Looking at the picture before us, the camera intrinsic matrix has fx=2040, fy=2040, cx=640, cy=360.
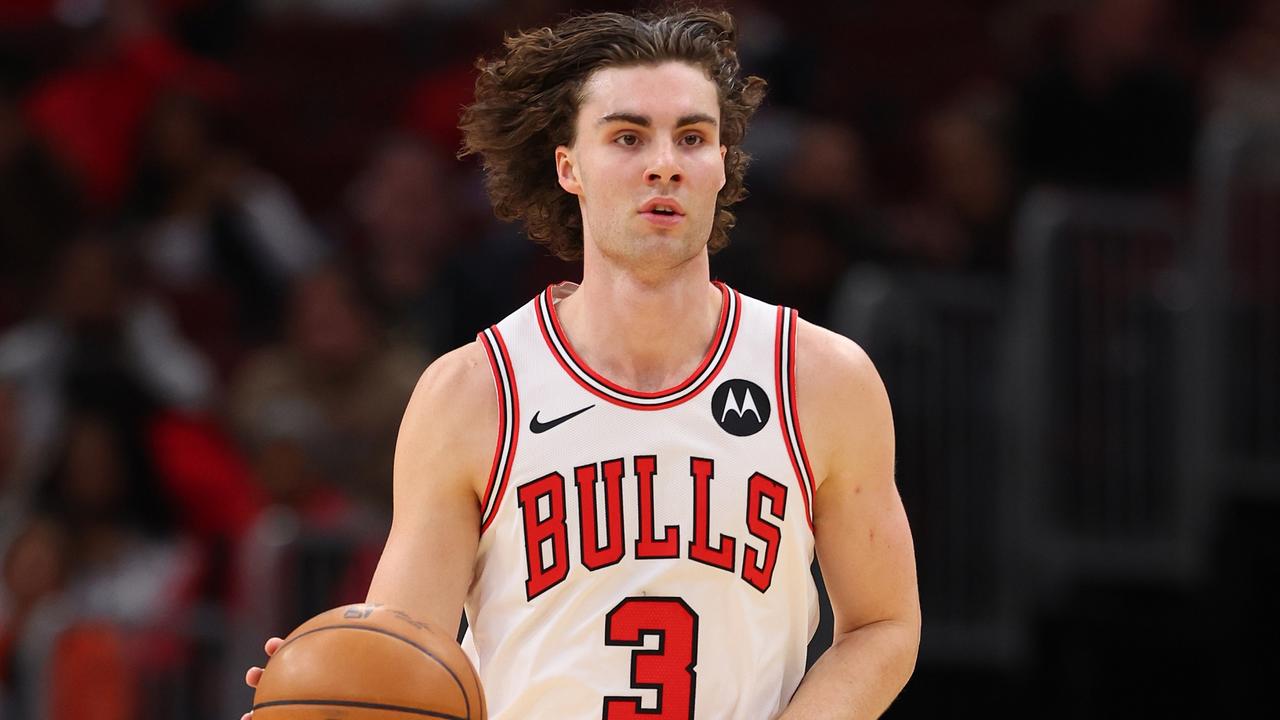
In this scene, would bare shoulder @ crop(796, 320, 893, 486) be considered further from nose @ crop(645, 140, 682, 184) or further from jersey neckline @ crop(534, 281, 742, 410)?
nose @ crop(645, 140, 682, 184)

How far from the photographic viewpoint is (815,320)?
9.28 meters

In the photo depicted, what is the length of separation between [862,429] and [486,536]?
2.68 ft

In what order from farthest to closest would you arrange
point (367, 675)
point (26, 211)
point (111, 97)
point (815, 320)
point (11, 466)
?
point (111, 97)
point (26, 211)
point (11, 466)
point (815, 320)
point (367, 675)

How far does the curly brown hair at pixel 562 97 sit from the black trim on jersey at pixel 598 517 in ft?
2.12

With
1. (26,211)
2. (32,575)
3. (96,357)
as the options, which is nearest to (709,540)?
(32,575)

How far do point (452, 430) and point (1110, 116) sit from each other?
615 centimetres

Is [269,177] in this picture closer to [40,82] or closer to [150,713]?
[40,82]

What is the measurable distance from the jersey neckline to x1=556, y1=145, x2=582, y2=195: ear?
0.82 ft

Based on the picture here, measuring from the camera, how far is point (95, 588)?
9391 mm

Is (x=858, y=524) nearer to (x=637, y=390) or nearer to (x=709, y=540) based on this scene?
(x=709, y=540)

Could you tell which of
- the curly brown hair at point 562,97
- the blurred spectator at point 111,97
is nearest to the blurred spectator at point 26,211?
the blurred spectator at point 111,97

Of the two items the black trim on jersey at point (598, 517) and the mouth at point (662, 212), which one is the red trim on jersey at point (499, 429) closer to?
the black trim on jersey at point (598, 517)

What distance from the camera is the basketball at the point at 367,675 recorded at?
371cm

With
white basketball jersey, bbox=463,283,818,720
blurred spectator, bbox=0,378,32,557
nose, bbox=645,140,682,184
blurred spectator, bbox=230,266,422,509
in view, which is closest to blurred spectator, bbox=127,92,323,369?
blurred spectator, bbox=230,266,422,509
